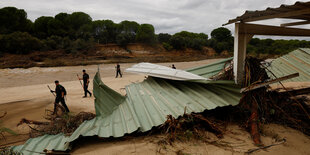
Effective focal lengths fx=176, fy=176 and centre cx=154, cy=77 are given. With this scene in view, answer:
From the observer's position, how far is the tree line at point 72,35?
35656 mm

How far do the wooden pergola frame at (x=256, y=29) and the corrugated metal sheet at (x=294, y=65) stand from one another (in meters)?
2.55

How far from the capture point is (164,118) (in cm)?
346

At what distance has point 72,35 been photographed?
152 ft

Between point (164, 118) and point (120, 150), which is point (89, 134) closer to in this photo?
point (120, 150)

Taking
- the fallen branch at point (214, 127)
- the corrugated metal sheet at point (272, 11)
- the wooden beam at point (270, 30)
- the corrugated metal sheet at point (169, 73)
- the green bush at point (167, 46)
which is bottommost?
the fallen branch at point (214, 127)

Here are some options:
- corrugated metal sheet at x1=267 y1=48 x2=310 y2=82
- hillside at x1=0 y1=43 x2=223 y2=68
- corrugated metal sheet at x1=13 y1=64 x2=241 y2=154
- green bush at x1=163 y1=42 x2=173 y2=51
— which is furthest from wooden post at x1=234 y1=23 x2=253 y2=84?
green bush at x1=163 y1=42 x2=173 y2=51

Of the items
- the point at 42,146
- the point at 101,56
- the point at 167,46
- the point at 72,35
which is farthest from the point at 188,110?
the point at 72,35

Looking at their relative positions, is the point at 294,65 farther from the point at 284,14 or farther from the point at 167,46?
the point at 167,46

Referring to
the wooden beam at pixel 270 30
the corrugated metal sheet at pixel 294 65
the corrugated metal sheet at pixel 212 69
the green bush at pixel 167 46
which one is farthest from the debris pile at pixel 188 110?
the green bush at pixel 167 46

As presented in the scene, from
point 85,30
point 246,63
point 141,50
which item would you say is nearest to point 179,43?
point 141,50

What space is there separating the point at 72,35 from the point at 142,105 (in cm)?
4898

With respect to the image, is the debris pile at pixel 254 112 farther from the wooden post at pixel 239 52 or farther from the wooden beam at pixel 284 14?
the wooden beam at pixel 284 14

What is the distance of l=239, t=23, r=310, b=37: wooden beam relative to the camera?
13.8 feet

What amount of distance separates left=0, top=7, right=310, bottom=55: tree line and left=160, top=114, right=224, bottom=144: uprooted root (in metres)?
34.8
